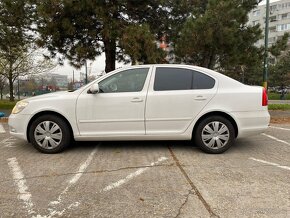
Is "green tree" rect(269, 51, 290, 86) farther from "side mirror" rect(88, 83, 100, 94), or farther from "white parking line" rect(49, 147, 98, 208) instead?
"white parking line" rect(49, 147, 98, 208)

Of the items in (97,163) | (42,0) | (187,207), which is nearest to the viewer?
(187,207)

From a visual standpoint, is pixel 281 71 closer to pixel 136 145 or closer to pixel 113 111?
pixel 136 145

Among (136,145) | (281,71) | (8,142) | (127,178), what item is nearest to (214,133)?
(136,145)

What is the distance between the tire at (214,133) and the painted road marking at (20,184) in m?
3.02

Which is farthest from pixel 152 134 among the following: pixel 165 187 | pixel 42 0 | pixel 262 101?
pixel 42 0

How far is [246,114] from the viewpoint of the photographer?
5484mm

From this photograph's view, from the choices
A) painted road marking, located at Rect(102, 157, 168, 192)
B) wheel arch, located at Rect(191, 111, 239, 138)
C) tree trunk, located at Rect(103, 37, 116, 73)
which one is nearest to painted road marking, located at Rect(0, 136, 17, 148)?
painted road marking, located at Rect(102, 157, 168, 192)

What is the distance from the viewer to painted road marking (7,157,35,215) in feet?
11.1

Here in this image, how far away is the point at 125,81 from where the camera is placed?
5574mm

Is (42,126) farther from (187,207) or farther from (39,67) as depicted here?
(39,67)

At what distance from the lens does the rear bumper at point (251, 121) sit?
18.0ft

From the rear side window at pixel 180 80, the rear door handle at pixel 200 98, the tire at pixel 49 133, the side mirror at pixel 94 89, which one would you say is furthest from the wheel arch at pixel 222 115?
the tire at pixel 49 133

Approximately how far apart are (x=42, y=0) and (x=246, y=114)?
26.7ft

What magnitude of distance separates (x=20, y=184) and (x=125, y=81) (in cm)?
253
